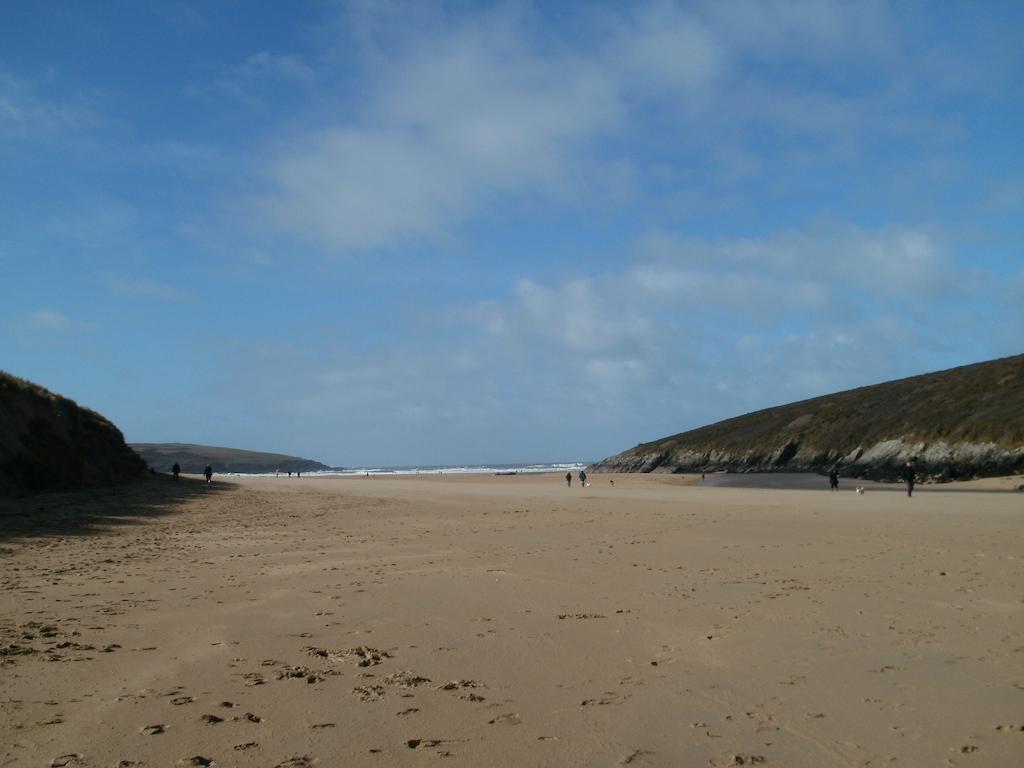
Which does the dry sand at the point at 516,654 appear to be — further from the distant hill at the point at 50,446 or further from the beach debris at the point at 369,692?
the distant hill at the point at 50,446

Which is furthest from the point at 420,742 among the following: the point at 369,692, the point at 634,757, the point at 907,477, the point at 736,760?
the point at 907,477

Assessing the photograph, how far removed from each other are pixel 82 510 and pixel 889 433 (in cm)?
4570

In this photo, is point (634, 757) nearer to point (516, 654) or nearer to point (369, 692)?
point (369, 692)

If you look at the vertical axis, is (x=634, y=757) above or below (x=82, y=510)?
below

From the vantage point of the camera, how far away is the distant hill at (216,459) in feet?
429

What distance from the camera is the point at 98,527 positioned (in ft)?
51.9

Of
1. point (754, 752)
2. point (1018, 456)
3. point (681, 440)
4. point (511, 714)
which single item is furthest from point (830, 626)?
point (681, 440)

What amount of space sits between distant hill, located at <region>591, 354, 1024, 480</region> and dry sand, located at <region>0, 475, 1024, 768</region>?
29.7 metres

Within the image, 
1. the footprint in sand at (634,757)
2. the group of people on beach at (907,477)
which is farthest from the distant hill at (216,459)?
the footprint in sand at (634,757)

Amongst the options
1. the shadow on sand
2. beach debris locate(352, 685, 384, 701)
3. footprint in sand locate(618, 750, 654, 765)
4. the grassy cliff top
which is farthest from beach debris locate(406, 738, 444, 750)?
the grassy cliff top

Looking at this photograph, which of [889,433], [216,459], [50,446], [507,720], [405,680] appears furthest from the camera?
[216,459]

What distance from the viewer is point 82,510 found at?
755 inches

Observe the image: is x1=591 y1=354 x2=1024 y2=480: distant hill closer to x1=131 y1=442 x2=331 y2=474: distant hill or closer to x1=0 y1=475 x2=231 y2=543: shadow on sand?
x1=0 y1=475 x2=231 y2=543: shadow on sand

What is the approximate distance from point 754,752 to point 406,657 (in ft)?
9.58
